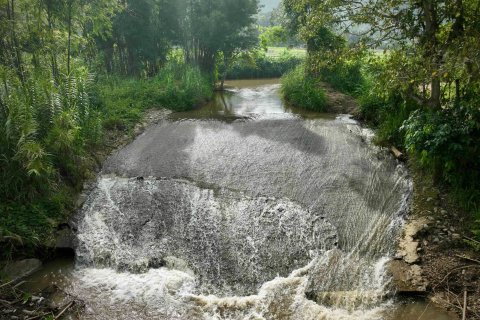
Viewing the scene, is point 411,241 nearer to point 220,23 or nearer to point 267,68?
point 220,23

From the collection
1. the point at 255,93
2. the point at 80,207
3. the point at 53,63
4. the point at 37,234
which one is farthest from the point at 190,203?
the point at 255,93

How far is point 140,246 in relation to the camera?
19.9 feet

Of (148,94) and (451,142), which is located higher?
(148,94)

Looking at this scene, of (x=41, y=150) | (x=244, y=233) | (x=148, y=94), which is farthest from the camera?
(x=148, y=94)

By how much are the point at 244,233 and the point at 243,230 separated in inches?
2.5

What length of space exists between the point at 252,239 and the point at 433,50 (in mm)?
4237

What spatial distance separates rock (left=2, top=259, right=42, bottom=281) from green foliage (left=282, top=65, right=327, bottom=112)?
9.01m

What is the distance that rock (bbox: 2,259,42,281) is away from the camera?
5473 millimetres

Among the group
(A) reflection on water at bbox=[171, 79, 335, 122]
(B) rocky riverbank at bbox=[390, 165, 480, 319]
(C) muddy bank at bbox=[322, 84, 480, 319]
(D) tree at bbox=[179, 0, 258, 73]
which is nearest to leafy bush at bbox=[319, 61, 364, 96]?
(A) reflection on water at bbox=[171, 79, 335, 122]

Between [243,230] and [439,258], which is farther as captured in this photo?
[243,230]

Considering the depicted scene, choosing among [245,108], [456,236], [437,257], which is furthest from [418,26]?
[245,108]

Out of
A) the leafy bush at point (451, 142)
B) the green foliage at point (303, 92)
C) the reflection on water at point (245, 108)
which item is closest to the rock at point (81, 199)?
the reflection on water at point (245, 108)

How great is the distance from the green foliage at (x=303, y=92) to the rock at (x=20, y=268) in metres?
9.01

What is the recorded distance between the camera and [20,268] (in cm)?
560
